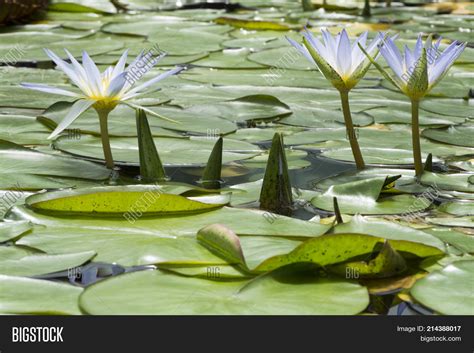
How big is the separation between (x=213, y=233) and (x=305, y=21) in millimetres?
2941

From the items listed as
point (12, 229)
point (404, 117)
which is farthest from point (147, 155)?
point (404, 117)

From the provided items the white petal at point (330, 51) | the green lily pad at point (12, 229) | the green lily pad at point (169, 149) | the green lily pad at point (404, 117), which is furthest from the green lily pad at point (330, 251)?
the green lily pad at point (404, 117)

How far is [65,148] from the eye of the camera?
180 centimetres

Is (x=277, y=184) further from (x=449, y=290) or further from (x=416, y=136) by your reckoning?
(x=449, y=290)

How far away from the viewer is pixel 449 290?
1115 millimetres

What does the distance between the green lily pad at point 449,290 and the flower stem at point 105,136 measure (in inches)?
28.5

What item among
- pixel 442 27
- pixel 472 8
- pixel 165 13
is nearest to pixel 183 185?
pixel 442 27

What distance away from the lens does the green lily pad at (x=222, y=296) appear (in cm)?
105

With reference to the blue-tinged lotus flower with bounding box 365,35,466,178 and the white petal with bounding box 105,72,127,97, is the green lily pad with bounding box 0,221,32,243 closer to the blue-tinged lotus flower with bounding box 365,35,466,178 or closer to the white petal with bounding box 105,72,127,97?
the white petal with bounding box 105,72,127,97

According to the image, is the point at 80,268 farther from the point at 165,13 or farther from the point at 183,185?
the point at 165,13

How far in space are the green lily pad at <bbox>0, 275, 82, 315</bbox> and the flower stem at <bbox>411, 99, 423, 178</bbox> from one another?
2.44ft

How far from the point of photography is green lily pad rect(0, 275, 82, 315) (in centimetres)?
105

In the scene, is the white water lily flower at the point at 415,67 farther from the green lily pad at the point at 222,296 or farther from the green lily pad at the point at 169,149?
the green lily pad at the point at 222,296
